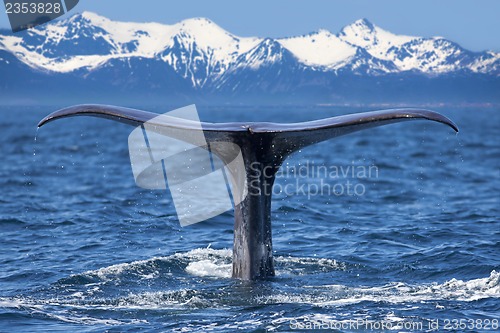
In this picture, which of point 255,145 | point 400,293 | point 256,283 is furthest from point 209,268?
point 400,293

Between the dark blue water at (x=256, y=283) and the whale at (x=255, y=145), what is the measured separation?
→ 42cm

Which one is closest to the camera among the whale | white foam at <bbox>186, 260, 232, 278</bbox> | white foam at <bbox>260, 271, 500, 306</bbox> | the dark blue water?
the dark blue water

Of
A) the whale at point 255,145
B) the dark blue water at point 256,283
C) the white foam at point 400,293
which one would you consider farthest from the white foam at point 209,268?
the white foam at point 400,293

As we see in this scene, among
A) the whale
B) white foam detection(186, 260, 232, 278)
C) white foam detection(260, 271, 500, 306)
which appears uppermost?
the whale

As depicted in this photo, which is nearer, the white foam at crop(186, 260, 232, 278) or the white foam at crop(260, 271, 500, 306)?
the white foam at crop(260, 271, 500, 306)

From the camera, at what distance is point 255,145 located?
916cm

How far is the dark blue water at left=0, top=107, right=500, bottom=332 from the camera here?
8594 millimetres

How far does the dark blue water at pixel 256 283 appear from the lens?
338 inches

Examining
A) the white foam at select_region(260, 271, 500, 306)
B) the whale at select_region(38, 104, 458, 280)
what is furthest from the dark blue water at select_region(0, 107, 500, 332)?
the whale at select_region(38, 104, 458, 280)

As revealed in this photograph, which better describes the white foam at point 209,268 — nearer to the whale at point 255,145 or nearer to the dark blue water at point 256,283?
the dark blue water at point 256,283

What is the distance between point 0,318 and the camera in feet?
28.6

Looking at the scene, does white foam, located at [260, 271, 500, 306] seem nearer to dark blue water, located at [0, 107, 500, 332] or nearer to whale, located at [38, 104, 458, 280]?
dark blue water, located at [0, 107, 500, 332]

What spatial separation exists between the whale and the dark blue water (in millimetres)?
420

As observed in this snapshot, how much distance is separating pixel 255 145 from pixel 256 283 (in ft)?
5.12
